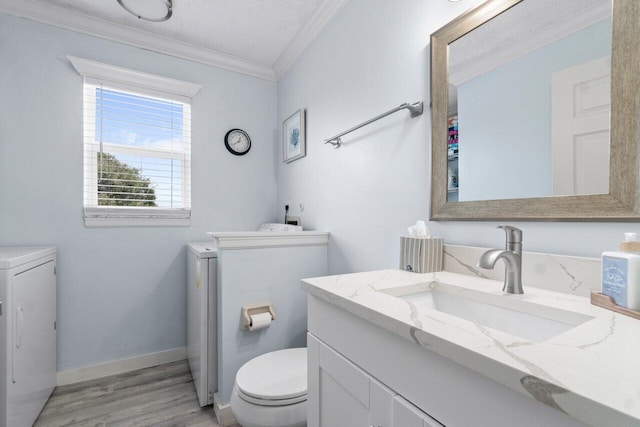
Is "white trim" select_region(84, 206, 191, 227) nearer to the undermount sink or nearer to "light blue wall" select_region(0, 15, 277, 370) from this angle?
"light blue wall" select_region(0, 15, 277, 370)

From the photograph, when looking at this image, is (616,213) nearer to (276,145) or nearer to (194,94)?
(276,145)

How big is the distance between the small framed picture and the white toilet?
1487 mm

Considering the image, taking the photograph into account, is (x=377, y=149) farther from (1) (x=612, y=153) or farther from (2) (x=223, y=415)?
(2) (x=223, y=415)

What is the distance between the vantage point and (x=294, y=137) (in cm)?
242

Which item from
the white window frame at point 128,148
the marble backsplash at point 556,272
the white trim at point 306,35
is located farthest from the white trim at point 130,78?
the marble backsplash at point 556,272

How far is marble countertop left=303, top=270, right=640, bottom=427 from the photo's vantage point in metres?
0.37

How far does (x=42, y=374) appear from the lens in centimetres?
175

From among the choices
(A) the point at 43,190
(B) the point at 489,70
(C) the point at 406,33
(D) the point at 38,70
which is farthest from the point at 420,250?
(D) the point at 38,70

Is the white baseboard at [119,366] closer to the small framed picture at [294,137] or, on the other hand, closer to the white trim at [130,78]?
the small framed picture at [294,137]

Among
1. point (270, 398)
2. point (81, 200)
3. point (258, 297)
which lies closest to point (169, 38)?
point (81, 200)

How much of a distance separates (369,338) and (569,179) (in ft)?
2.37

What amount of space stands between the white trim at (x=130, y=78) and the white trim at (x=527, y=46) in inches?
80.5

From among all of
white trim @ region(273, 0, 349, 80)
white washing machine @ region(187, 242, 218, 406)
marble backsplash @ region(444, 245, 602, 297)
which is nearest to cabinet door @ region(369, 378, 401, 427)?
marble backsplash @ region(444, 245, 602, 297)

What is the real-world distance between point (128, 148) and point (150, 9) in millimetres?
949
